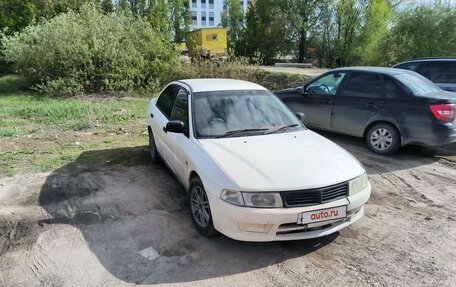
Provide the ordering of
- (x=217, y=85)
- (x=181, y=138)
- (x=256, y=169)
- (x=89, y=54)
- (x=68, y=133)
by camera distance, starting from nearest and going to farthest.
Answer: (x=256, y=169)
(x=181, y=138)
(x=217, y=85)
(x=68, y=133)
(x=89, y=54)

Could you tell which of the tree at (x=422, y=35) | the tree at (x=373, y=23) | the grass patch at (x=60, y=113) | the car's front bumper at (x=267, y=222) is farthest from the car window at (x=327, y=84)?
the tree at (x=373, y=23)

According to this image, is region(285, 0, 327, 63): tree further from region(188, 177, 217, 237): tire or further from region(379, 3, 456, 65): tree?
region(188, 177, 217, 237): tire

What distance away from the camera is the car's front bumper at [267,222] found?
10.4ft

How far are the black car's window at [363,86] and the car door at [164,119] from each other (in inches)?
155

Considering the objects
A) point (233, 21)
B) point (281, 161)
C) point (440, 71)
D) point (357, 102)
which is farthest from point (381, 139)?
point (233, 21)

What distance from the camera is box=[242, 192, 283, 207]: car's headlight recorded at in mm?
3184

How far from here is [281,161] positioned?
3.58 meters

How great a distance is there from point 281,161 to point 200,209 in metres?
1.05

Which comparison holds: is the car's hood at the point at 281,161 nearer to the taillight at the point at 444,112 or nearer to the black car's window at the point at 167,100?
the black car's window at the point at 167,100

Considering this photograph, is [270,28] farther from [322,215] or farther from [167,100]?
[322,215]

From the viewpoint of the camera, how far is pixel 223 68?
14750 millimetres

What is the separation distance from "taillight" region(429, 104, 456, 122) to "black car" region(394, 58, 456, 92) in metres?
3.30

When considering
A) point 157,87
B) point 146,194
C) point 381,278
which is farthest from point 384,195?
point 157,87

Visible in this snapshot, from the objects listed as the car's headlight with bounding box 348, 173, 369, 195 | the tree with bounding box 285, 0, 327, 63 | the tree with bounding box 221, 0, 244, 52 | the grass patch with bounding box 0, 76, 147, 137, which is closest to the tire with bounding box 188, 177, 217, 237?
the car's headlight with bounding box 348, 173, 369, 195
